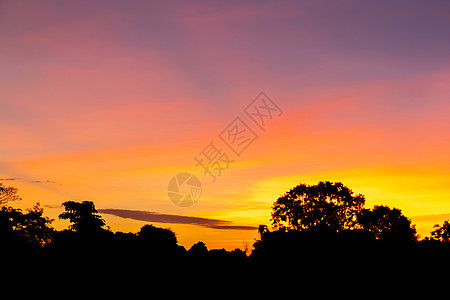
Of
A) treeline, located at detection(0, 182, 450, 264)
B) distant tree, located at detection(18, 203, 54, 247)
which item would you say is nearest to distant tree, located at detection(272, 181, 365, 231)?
treeline, located at detection(0, 182, 450, 264)

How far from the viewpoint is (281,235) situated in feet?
227

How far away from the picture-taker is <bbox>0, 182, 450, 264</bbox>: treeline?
55.5 metres

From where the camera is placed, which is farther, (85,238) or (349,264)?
(85,238)

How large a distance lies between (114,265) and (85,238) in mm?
7073

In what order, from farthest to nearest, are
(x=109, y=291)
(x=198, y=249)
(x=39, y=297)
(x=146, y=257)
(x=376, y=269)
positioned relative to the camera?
1. (x=198, y=249)
2. (x=146, y=257)
3. (x=376, y=269)
4. (x=109, y=291)
5. (x=39, y=297)

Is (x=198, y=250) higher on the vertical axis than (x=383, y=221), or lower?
lower

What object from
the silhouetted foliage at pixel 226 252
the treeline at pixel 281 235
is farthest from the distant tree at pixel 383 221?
the silhouetted foliage at pixel 226 252

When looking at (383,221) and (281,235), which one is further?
(383,221)

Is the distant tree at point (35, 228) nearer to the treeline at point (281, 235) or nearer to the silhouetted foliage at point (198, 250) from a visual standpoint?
the treeline at point (281, 235)

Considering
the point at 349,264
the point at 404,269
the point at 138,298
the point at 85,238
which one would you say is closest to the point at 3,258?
the point at 85,238

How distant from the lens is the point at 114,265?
51.8 meters

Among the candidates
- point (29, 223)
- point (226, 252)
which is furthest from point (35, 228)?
point (226, 252)

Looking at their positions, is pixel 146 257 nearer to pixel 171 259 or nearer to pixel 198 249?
pixel 171 259

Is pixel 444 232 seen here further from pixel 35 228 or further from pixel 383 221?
pixel 35 228
